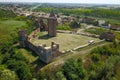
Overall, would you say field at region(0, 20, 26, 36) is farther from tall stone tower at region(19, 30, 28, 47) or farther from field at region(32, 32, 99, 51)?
tall stone tower at region(19, 30, 28, 47)

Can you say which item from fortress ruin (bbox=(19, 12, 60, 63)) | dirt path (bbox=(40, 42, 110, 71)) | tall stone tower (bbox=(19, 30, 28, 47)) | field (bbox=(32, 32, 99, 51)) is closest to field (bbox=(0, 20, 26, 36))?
fortress ruin (bbox=(19, 12, 60, 63))

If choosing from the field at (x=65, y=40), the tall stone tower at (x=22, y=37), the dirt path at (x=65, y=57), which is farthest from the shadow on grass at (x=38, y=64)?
the tall stone tower at (x=22, y=37)

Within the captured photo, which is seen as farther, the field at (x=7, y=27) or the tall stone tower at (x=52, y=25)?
the field at (x=7, y=27)

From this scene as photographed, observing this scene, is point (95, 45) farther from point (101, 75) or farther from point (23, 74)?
point (23, 74)

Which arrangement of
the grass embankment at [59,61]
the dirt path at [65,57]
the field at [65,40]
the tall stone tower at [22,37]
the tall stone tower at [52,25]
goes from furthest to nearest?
the tall stone tower at [52,25] → the tall stone tower at [22,37] → the field at [65,40] → the dirt path at [65,57] → the grass embankment at [59,61]

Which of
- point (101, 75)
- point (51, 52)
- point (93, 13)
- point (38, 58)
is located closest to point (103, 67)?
point (101, 75)

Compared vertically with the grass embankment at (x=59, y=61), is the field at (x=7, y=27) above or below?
below

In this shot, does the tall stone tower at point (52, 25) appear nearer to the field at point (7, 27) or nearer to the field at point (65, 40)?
the field at point (65, 40)

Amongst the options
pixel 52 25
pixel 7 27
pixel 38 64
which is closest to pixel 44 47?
pixel 38 64

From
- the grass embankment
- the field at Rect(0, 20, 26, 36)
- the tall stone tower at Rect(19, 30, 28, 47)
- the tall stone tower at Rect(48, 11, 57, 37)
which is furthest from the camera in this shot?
the field at Rect(0, 20, 26, 36)

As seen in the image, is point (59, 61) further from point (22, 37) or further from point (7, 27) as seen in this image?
point (7, 27)

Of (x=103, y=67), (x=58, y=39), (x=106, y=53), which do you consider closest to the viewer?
(x=103, y=67)
